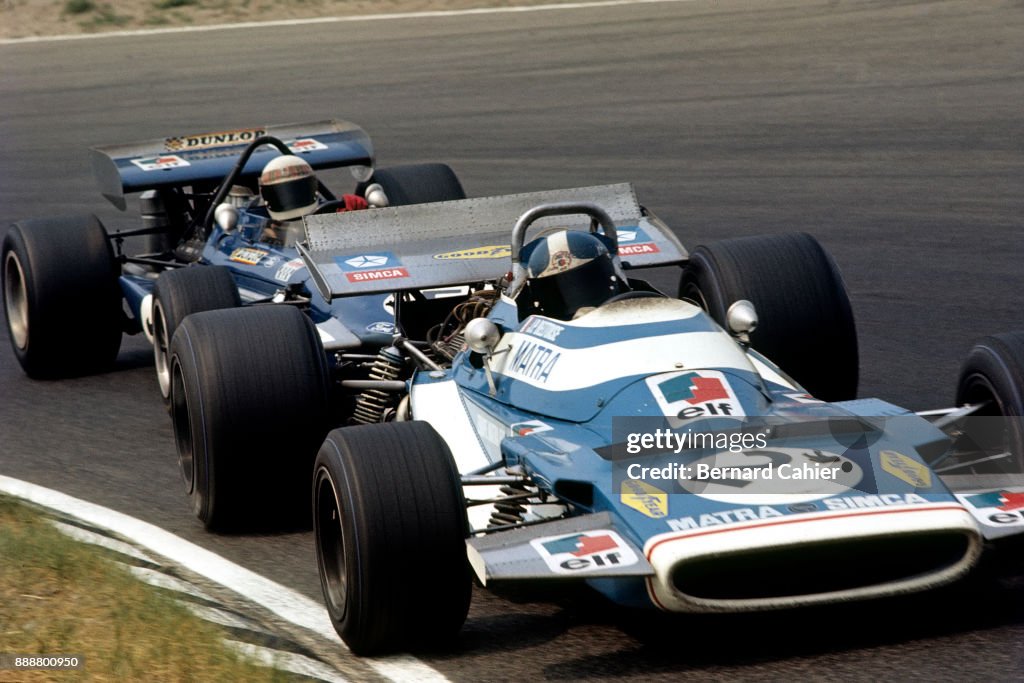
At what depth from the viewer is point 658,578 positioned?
4.86 metres

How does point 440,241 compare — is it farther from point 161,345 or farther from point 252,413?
point 161,345

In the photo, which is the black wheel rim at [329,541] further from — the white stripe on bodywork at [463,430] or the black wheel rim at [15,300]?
the black wheel rim at [15,300]

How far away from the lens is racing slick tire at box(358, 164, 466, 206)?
11.2 m

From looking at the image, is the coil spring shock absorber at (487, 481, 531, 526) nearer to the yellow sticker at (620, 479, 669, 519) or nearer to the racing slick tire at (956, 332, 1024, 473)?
the yellow sticker at (620, 479, 669, 519)

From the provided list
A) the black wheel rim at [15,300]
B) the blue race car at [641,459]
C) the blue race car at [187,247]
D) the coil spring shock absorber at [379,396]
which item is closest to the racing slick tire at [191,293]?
the blue race car at [187,247]

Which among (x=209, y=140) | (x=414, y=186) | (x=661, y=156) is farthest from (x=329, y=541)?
(x=661, y=156)

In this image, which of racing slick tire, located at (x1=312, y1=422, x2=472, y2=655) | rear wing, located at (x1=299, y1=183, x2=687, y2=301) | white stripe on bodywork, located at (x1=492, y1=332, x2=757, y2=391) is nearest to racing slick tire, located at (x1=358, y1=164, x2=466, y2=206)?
rear wing, located at (x1=299, y1=183, x2=687, y2=301)

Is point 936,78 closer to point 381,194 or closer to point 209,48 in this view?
point 381,194

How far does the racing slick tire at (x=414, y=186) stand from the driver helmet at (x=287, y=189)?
1.12 metres

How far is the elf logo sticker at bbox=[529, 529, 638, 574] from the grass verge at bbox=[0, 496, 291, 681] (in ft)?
2.93

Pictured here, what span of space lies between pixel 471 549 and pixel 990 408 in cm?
220

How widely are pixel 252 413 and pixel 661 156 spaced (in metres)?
10.7

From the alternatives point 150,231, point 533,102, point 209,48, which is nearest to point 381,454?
point 150,231

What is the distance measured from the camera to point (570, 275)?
6469 millimetres
